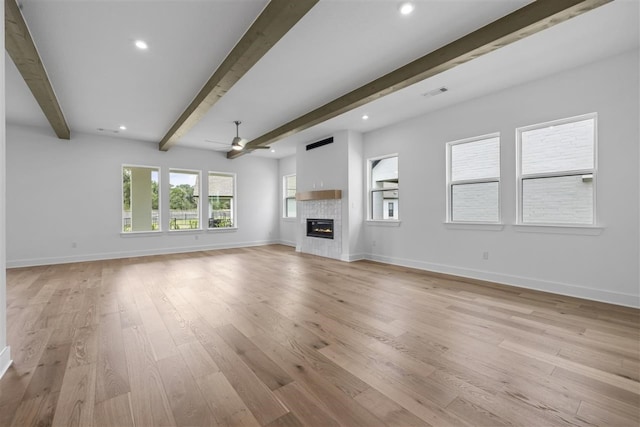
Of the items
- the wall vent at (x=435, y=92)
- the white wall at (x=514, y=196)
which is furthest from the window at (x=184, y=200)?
the wall vent at (x=435, y=92)

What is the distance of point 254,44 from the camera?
2.63m

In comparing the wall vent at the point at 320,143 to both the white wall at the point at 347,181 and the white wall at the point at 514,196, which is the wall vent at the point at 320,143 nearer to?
the white wall at the point at 347,181

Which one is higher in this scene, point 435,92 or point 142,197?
point 435,92

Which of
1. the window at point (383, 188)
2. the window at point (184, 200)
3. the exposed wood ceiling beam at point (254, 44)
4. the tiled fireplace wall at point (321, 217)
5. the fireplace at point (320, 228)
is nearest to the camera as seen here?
the exposed wood ceiling beam at point (254, 44)

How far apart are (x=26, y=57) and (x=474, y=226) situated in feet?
19.8

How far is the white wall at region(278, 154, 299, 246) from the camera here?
8719 millimetres

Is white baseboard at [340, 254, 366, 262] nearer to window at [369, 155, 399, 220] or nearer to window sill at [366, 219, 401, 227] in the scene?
window sill at [366, 219, 401, 227]

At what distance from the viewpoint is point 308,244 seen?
7297 millimetres

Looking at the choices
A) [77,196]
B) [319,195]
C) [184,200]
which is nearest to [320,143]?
[319,195]

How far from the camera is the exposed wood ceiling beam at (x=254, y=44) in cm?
223

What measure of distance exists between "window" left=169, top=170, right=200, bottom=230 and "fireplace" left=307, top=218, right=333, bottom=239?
3.24 meters

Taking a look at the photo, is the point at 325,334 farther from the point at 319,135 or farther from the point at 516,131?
the point at 319,135

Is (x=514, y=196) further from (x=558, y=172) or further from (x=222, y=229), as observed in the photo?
(x=222, y=229)

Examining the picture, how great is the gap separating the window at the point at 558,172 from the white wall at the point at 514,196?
115 mm
